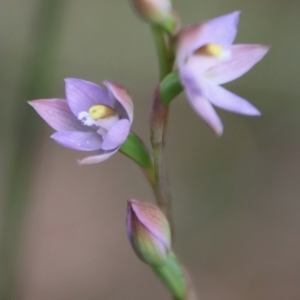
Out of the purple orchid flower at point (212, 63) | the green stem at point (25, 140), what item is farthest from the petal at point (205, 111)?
the green stem at point (25, 140)

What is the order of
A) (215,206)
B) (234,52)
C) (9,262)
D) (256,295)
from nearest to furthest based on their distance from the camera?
(234,52), (9,262), (256,295), (215,206)

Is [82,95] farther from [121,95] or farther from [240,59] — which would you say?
[240,59]

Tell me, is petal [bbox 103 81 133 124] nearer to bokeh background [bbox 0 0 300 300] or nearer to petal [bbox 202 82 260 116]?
petal [bbox 202 82 260 116]

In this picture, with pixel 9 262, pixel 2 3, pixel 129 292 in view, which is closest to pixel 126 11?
pixel 2 3

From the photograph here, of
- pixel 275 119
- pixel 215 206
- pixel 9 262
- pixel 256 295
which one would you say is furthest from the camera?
pixel 275 119

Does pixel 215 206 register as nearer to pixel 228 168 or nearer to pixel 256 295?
pixel 228 168
